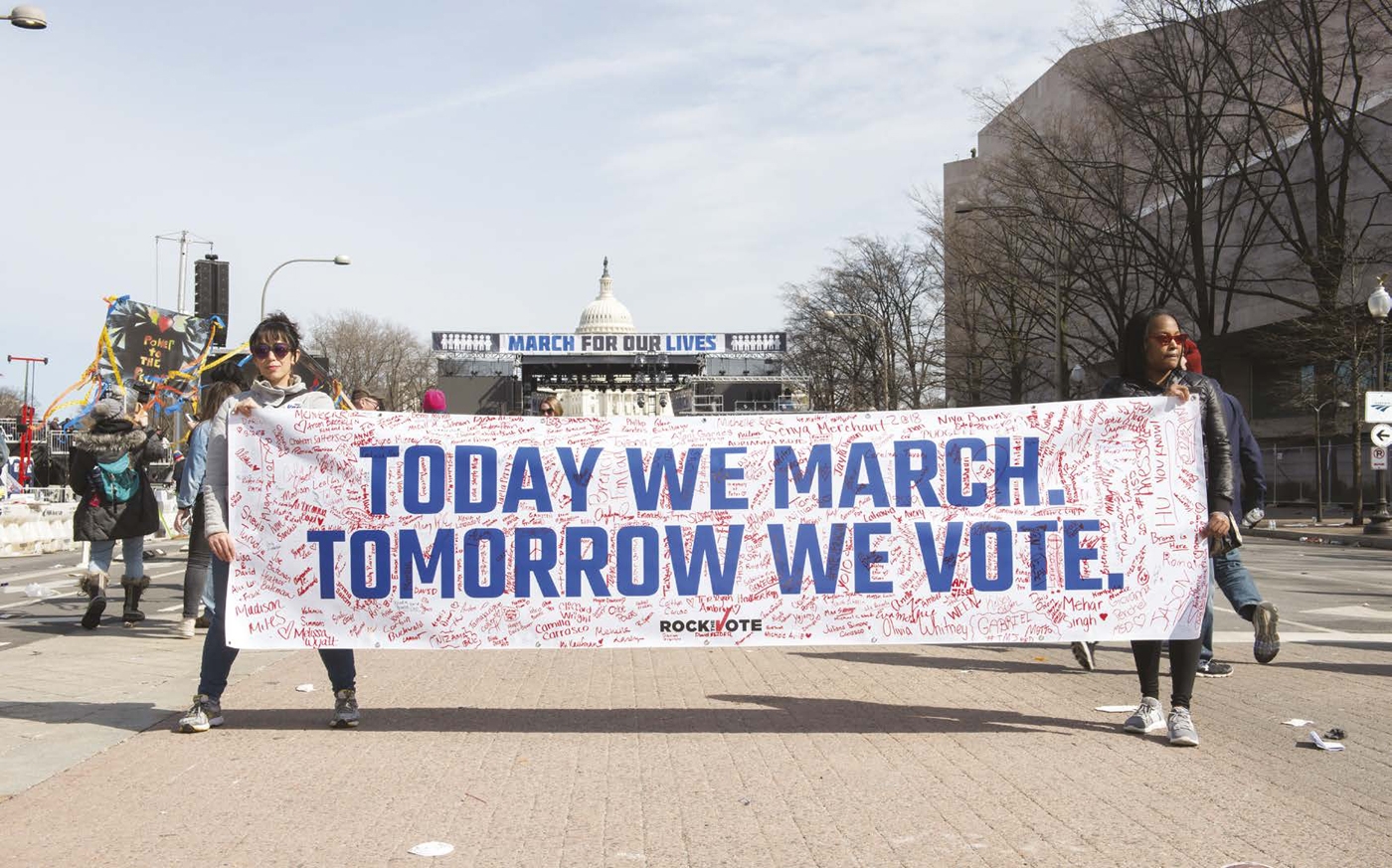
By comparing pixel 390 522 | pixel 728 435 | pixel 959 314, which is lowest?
pixel 390 522

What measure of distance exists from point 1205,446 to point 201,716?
4.67m

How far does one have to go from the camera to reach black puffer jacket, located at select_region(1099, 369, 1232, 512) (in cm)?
614

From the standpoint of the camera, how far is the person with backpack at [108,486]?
10398 millimetres

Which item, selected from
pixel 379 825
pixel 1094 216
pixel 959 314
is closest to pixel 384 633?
pixel 379 825

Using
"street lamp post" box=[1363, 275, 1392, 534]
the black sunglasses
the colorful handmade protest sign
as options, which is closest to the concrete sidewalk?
the black sunglasses

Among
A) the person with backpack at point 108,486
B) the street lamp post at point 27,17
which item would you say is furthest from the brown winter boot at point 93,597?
the street lamp post at point 27,17

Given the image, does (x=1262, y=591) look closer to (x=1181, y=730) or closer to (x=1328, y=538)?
(x=1181, y=730)

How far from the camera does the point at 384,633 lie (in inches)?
246

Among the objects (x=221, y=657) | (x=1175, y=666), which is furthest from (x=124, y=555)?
(x=1175, y=666)

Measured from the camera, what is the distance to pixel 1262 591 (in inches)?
567

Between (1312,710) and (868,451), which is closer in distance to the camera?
(868,451)

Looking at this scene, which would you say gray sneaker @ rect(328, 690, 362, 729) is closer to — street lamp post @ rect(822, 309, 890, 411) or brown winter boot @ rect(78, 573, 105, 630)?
brown winter boot @ rect(78, 573, 105, 630)

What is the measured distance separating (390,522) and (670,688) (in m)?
2.07

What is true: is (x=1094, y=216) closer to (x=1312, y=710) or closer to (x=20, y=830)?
(x=1312, y=710)
